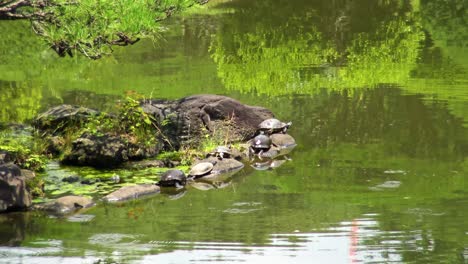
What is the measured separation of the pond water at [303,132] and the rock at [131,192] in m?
0.24

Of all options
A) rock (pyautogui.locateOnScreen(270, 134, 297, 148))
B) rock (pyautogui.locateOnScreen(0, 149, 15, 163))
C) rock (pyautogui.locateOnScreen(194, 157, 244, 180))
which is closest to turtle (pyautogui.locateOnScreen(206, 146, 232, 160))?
rock (pyautogui.locateOnScreen(194, 157, 244, 180))

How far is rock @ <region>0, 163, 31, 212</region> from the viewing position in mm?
12438

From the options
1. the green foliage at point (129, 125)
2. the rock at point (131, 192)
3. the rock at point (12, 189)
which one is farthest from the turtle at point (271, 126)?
the rock at point (12, 189)

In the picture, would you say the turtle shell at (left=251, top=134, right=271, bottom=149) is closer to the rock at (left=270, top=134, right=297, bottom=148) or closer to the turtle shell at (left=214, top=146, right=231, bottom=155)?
the rock at (left=270, top=134, right=297, bottom=148)

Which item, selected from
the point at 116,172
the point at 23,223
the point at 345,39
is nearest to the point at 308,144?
the point at 116,172

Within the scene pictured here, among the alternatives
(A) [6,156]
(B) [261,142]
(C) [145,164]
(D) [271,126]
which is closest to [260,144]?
(B) [261,142]

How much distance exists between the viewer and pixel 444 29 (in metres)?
28.9

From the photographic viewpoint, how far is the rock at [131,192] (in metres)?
13.2

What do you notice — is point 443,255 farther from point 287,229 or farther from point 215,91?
point 215,91

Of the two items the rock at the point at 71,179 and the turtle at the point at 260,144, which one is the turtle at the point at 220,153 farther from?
the rock at the point at 71,179

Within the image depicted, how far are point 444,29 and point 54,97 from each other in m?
13.9

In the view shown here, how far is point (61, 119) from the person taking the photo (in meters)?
15.9

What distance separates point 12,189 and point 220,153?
3.99 m

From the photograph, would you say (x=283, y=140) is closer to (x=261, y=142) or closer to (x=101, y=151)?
(x=261, y=142)
